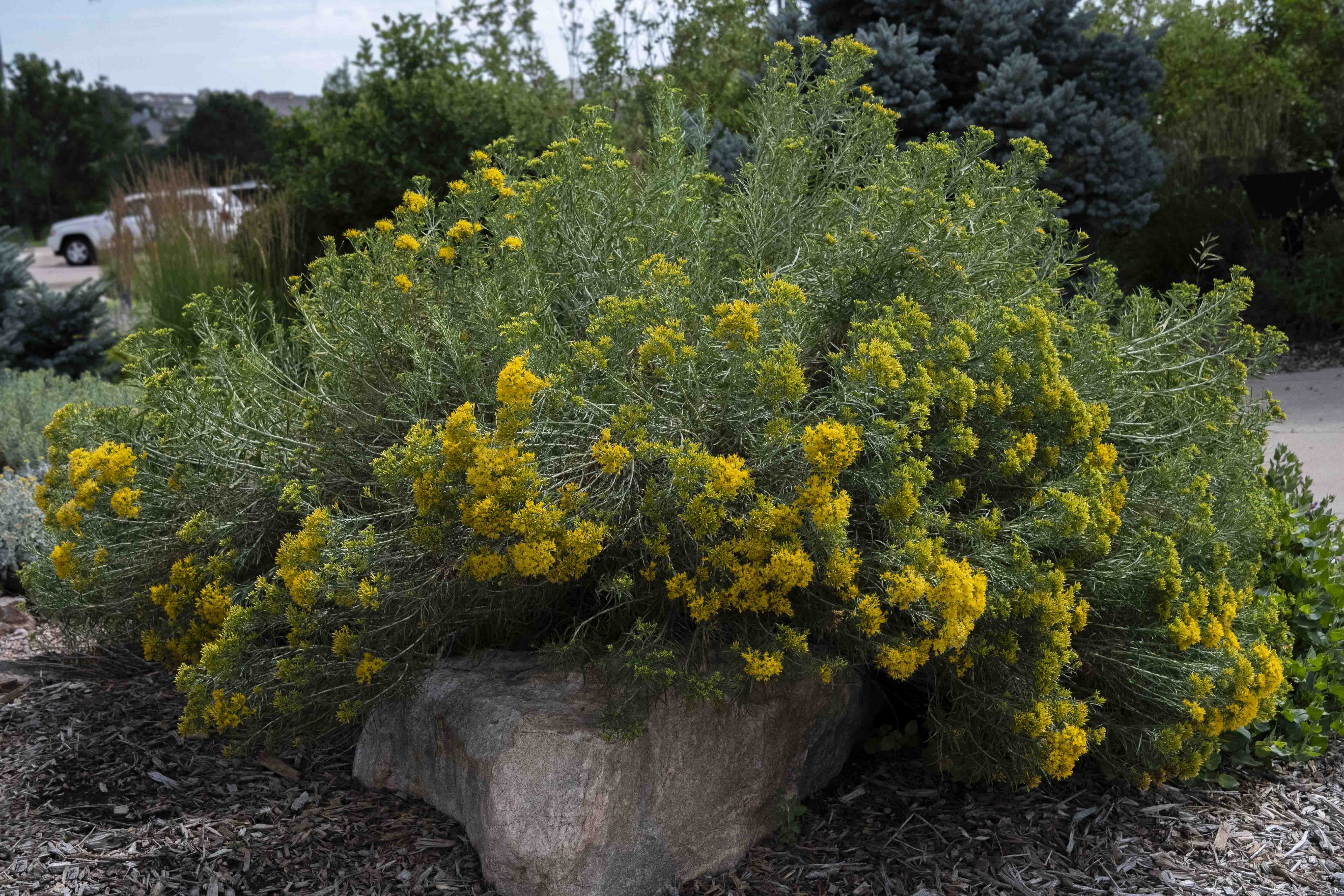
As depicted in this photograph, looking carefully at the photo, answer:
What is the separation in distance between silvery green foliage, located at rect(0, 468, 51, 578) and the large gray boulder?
8.43 feet

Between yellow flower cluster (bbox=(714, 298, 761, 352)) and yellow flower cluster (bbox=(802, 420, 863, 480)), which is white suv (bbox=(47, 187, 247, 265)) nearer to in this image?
yellow flower cluster (bbox=(714, 298, 761, 352))

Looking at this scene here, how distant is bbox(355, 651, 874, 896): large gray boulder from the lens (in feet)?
8.02

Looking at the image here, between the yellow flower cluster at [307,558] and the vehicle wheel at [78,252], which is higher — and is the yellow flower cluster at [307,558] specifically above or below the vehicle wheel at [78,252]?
below

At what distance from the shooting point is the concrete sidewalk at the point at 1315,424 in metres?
5.61

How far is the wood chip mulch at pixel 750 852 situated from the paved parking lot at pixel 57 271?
13.1 metres

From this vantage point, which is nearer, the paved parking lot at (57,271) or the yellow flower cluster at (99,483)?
the yellow flower cluster at (99,483)

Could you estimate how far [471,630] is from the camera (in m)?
2.90

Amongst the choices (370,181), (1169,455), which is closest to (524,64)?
(370,181)

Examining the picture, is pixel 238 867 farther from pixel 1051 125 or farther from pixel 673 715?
pixel 1051 125

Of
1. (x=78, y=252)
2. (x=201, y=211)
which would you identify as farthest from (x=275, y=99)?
(x=201, y=211)

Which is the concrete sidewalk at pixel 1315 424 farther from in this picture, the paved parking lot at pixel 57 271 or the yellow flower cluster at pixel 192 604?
the paved parking lot at pixel 57 271

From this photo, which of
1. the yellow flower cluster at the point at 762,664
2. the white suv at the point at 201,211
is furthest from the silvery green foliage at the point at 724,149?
the white suv at the point at 201,211

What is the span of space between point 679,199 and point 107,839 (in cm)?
239

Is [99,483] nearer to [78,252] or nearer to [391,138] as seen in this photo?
[391,138]
